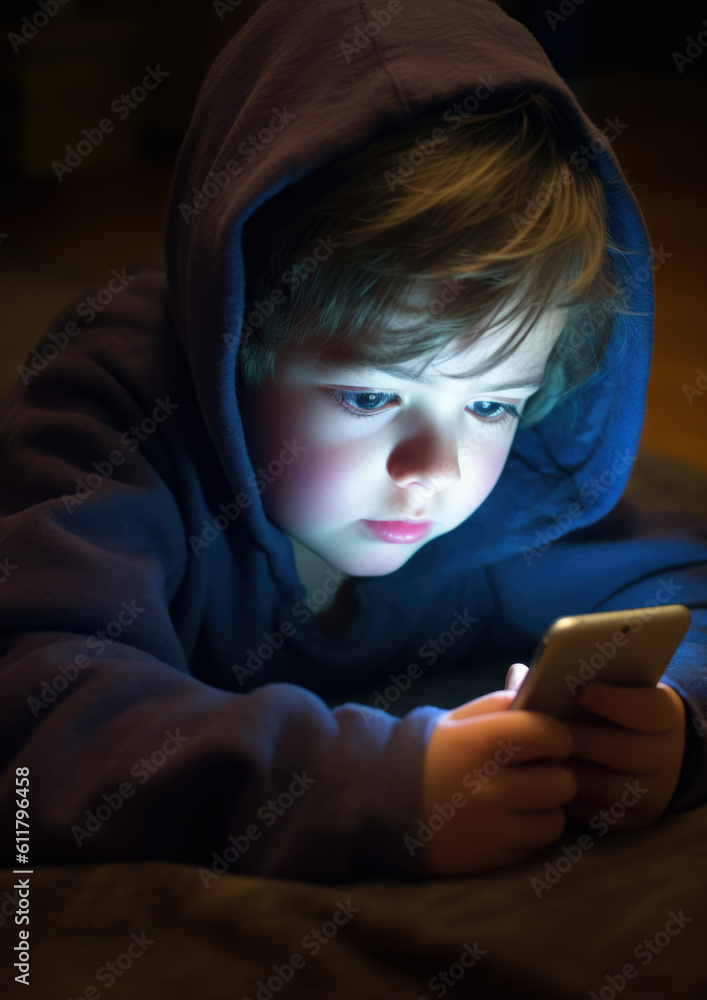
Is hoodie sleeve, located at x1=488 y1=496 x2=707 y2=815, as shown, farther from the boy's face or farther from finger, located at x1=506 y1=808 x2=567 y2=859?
finger, located at x1=506 y1=808 x2=567 y2=859

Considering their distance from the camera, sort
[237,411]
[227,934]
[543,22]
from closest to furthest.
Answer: [227,934]
[237,411]
[543,22]

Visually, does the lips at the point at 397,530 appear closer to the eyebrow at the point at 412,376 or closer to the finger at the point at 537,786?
the eyebrow at the point at 412,376

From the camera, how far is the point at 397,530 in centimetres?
75

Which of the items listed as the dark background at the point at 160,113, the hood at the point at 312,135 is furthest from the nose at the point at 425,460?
the dark background at the point at 160,113

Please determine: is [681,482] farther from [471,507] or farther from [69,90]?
[69,90]

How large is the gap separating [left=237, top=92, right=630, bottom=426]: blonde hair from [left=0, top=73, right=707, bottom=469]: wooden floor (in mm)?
264

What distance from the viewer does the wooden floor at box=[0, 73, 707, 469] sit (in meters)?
1.38

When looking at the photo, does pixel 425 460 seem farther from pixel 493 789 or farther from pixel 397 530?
pixel 493 789

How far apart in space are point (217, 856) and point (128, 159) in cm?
262

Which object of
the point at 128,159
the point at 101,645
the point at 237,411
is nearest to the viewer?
the point at 101,645

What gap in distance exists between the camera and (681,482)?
41.4 inches

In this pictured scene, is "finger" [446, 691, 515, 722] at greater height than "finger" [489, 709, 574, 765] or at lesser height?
lesser

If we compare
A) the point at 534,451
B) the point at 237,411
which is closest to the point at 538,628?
the point at 534,451

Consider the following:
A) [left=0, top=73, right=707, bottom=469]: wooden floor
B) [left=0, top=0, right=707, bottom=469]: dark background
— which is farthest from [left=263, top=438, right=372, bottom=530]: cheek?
[left=0, top=0, right=707, bottom=469]: dark background
